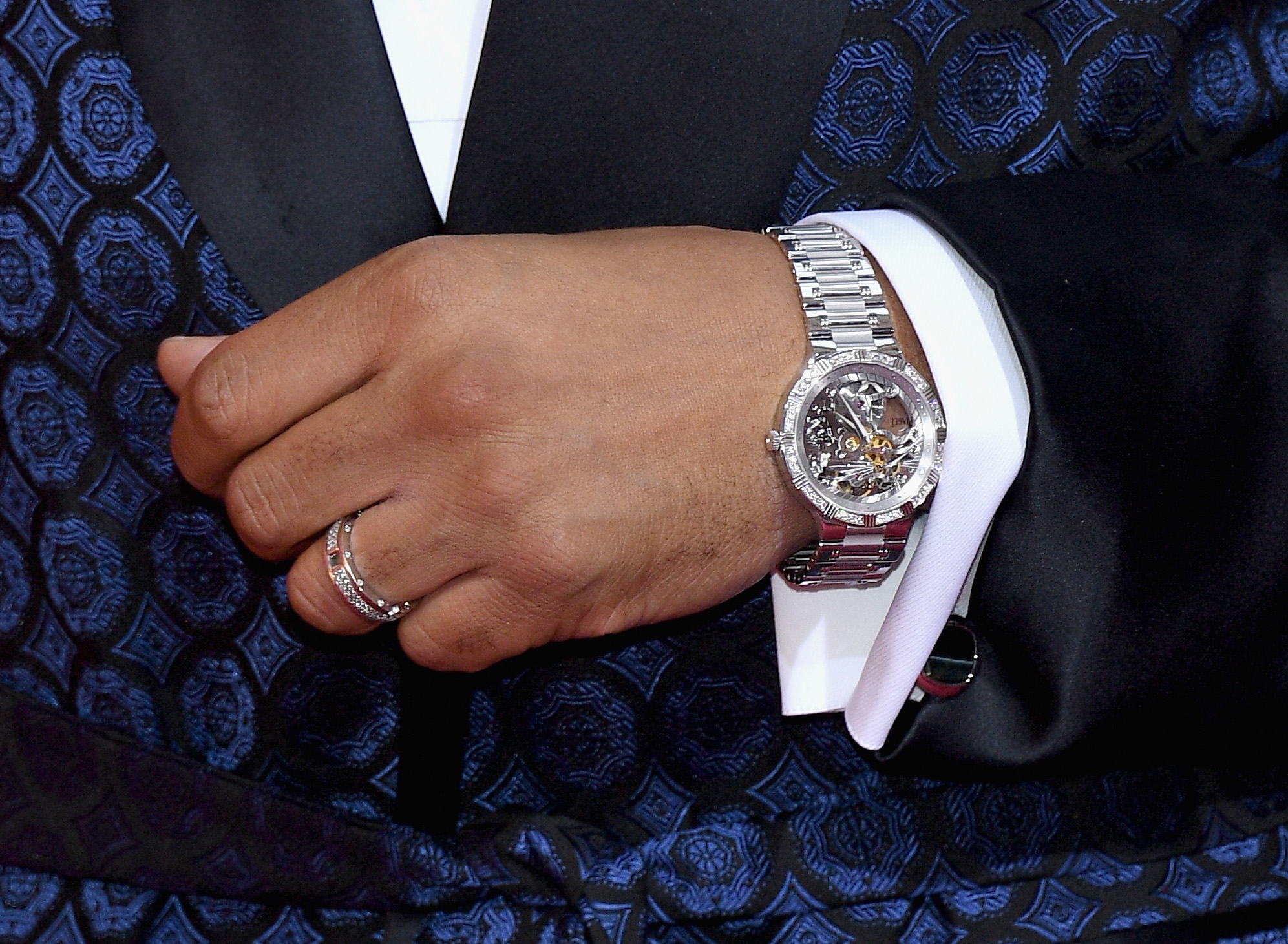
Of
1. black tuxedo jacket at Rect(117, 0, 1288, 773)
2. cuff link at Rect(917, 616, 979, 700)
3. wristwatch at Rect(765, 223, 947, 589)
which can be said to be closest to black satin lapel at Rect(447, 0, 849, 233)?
black tuxedo jacket at Rect(117, 0, 1288, 773)

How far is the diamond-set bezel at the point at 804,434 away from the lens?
0.63 meters

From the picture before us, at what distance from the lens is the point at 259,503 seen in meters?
0.63

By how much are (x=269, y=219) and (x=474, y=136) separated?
15 centimetres

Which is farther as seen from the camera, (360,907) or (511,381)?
(360,907)

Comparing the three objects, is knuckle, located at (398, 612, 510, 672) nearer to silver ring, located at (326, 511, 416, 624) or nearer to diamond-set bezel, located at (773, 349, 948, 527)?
silver ring, located at (326, 511, 416, 624)

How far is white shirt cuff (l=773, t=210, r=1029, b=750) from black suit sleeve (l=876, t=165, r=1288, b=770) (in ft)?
0.06

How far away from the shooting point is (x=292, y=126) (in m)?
0.71

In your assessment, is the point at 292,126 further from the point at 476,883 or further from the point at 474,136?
the point at 476,883

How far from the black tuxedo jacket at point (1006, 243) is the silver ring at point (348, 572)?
143 mm

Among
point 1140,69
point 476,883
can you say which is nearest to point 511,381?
point 476,883

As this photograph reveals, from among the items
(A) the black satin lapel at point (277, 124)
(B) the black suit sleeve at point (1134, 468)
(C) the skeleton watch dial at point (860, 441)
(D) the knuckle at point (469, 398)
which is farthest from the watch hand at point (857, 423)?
(A) the black satin lapel at point (277, 124)

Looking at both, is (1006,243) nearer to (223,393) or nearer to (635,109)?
(635,109)

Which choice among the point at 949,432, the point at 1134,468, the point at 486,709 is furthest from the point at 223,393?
the point at 1134,468

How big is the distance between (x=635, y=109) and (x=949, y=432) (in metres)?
0.31
